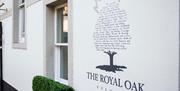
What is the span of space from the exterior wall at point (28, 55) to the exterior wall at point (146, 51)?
8.97ft

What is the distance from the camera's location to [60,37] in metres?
6.71

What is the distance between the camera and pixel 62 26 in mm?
6574

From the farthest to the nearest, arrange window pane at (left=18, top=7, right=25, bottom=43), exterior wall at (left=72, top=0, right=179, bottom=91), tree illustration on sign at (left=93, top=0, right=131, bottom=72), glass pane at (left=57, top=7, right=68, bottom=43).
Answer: window pane at (left=18, top=7, right=25, bottom=43), glass pane at (left=57, top=7, right=68, bottom=43), tree illustration on sign at (left=93, top=0, right=131, bottom=72), exterior wall at (left=72, top=0, right=179, bottom=91)

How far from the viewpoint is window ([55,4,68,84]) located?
21.1ft

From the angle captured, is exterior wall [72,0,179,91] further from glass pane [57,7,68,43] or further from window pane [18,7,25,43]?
window pane [18,7,25,43]

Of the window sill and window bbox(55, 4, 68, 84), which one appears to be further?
the window sill

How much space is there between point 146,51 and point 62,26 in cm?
332

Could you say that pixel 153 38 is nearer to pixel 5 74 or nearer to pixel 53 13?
pixel 53 13

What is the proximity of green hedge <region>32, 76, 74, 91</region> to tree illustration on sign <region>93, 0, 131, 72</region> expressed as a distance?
3.85 feet

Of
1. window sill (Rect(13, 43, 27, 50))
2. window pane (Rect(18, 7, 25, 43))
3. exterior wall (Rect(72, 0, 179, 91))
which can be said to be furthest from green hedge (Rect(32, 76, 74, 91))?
window pane (Rect(18, 7, 25, 43))

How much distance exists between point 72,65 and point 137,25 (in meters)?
2.14

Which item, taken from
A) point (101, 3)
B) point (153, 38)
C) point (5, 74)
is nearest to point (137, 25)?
point (153, 38)

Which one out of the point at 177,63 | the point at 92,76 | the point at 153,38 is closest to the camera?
the point at 177,63

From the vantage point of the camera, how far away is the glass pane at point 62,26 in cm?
637
